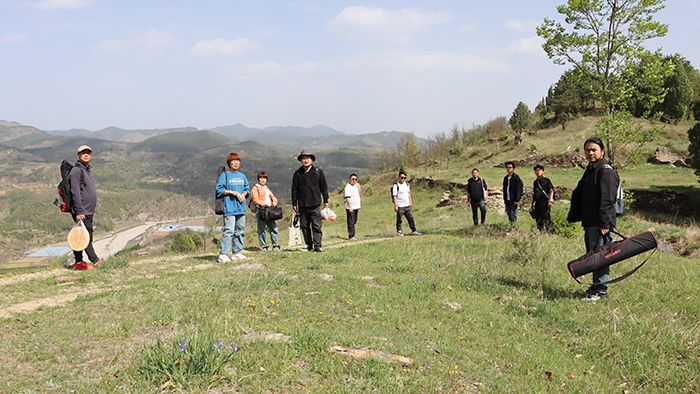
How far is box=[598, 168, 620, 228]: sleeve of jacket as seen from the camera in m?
6.52

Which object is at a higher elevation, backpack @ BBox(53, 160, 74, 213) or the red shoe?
backpack @ BBox(53, 160, 74, 213)

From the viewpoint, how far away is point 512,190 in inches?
560

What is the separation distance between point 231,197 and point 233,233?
→ 89 centimetres

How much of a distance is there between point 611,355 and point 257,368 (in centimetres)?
418

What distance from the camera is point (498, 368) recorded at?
183 inches

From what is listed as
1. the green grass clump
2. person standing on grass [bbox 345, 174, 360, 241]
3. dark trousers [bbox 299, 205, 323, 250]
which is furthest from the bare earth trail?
person standing on grass [bbox 345, 174, 360, 241]

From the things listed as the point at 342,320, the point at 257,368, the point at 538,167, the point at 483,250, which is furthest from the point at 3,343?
the point at 538,167

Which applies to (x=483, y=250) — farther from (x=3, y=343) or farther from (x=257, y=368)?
(x=3, y=343)

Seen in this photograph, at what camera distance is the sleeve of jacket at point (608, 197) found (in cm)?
652

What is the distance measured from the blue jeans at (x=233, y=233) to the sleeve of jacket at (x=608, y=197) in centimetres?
727

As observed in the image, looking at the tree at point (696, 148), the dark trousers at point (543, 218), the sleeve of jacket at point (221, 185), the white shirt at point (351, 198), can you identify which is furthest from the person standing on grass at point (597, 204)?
the tree at point (696, 148)

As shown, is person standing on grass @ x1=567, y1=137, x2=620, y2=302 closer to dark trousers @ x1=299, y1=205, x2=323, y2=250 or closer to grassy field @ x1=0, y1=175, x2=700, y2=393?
grassy field @ x1=0, y1=175, x2=700, y2=393

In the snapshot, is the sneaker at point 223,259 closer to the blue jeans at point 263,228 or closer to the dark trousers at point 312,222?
the dark trousers at point 312,222

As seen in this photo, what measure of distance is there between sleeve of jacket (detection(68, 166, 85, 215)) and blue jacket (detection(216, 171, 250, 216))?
275cm
